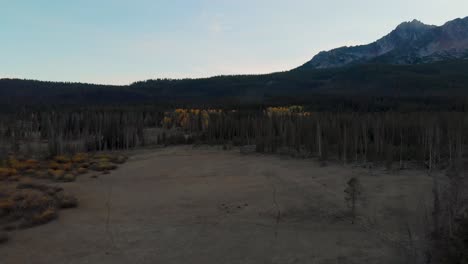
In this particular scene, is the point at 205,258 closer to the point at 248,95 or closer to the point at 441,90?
the point at 441,90

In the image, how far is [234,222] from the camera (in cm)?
1097

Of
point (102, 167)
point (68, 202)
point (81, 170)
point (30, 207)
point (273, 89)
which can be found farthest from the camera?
point (273, 89)

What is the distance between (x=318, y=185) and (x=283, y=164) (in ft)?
19.4

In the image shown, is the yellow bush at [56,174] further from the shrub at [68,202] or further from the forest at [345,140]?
the forest at [345,140]

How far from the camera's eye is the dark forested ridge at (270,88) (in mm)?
88875

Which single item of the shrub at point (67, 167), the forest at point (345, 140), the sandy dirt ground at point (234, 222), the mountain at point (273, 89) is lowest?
the sandy dirt ground at point (234, 222)

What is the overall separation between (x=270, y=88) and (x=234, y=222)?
103 m

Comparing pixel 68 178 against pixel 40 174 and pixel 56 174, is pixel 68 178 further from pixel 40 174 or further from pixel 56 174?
pixel 40 174

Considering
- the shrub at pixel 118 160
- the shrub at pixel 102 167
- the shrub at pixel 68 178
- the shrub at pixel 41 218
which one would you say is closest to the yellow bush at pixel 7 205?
the shrub at pixel 41 218

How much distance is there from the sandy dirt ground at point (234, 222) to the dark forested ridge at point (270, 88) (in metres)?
61.2

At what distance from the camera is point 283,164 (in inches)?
827

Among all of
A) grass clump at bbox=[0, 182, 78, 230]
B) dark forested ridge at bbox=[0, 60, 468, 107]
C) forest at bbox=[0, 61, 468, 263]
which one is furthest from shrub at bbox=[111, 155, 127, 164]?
dark forested ridge at bbox=[0, 60, 468, 107]

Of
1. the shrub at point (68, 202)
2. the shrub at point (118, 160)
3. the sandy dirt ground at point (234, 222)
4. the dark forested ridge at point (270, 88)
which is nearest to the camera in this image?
the sandy dirt ground at point (234, 222)

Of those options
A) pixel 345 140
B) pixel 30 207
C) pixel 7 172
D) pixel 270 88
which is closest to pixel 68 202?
pixel 30 207
